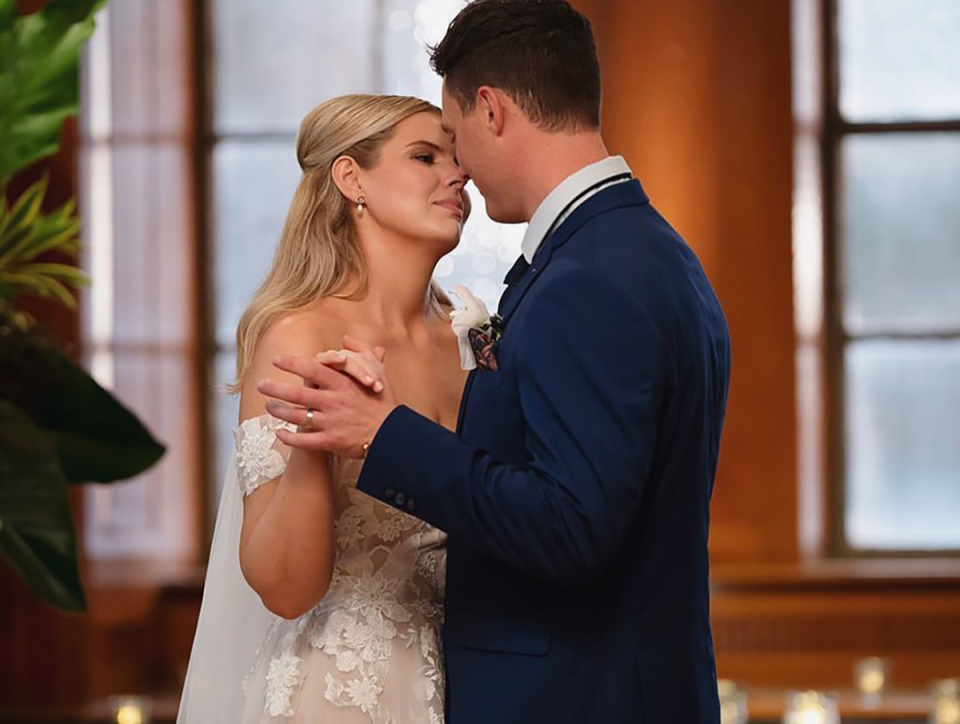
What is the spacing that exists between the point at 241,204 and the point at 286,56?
59 cm

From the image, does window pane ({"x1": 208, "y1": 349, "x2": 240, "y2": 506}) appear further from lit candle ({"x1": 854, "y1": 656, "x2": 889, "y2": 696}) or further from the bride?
the bride

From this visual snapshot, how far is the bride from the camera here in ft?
8.32

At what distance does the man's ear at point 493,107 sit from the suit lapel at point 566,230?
170mm

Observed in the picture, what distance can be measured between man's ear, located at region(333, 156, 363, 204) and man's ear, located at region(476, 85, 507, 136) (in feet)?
1.99

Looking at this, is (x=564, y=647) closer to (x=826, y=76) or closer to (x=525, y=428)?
(x=525, y=428)

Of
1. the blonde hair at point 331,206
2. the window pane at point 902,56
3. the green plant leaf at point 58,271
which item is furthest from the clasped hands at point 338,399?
the window pane at point 902,56

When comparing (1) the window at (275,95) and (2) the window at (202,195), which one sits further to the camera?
(1) the window at (275,95)

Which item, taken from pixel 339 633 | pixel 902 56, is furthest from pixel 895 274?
pixel 339 633

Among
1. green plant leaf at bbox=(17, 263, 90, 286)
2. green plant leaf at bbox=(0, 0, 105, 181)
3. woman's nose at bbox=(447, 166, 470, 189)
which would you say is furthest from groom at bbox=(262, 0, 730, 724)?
green plant leaf at bbox=(17, 263, 90, 286)

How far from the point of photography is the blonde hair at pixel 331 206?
286 centimetres

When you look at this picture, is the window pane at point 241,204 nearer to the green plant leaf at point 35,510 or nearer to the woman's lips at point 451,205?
the green plant leaf at point 35,510

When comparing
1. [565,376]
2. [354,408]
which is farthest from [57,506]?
[565,376]

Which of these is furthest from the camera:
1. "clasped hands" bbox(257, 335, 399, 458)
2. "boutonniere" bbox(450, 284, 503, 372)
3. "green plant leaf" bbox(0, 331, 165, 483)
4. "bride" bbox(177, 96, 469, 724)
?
"green plant leaf" bbox(0, 331, 165, 483)

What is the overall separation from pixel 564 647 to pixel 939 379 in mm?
4056
